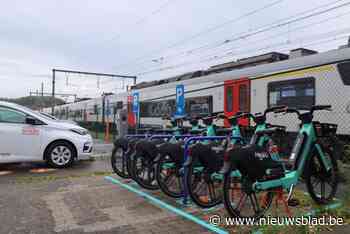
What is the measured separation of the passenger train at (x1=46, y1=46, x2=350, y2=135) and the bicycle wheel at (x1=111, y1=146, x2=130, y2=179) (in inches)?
163

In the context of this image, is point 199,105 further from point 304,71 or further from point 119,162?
point 119,162

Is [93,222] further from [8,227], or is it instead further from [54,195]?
[54,195]

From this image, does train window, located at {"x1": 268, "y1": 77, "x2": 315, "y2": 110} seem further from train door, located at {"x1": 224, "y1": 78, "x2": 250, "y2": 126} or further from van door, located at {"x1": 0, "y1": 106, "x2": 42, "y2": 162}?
van door, located at {"x1": 0, "y1": 106, "x2": 42, "y2": 162}

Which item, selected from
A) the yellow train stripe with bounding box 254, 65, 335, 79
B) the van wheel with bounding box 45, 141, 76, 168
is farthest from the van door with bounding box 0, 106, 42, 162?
the yellow train stripe with bounding box 254, 65, 335, 79

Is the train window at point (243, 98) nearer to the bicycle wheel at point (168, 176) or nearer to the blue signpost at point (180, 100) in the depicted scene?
the blue signpost at point (180, 100)

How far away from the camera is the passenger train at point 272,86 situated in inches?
257

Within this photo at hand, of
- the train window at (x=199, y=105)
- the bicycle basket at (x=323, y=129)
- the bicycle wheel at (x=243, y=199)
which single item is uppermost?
the train window at (x=199, y=105)

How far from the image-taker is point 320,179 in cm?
409

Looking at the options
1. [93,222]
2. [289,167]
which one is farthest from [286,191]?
[93,222]

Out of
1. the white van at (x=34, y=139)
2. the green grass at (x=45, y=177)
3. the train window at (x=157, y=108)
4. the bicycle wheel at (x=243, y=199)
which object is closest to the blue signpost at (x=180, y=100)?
the train window at (x=157, y=108)

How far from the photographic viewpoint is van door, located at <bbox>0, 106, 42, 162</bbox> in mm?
6648

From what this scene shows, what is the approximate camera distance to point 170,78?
13.6 m

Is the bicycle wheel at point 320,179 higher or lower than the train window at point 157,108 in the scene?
lower

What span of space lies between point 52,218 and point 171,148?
1.74 meters
